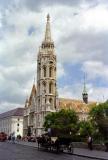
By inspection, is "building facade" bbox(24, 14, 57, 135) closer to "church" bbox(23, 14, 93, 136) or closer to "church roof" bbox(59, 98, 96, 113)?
"church" bbox(23, 14, 93, 136)

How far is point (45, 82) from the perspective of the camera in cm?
13812

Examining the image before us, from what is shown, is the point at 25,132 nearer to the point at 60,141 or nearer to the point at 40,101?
the point at 40,101

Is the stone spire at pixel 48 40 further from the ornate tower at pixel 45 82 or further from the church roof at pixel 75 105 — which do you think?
the church roof at pixel 75 105

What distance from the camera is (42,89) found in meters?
138

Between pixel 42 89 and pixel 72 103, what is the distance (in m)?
22.6

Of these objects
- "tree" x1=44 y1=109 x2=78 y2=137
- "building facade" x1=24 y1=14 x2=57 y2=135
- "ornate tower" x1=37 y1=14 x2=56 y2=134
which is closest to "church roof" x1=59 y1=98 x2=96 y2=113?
"building facade" x1=24 y1=14 x2=57 y2=135

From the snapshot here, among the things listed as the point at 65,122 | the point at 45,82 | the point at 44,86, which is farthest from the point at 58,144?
the point at 44,86

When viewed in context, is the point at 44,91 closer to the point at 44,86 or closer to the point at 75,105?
the point at 44,86

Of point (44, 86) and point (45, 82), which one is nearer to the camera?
point (45, 82)

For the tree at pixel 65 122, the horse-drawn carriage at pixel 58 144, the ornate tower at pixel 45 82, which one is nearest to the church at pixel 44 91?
the ornate tower at pixel 45 82

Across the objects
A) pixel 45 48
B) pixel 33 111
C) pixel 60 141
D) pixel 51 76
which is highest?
pixel 45 48

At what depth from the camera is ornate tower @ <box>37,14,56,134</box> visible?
450ft

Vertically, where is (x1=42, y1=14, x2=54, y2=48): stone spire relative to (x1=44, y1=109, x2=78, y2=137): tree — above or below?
above

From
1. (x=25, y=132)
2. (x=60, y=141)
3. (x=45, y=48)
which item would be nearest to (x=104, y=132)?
(x=60, y=141)
